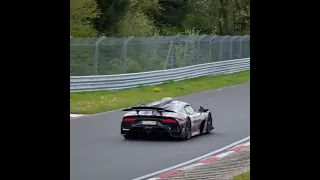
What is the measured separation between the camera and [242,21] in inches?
2136

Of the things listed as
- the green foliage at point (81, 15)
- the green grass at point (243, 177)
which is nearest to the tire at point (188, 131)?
the green grass at point (243, 177)

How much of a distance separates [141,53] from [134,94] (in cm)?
521

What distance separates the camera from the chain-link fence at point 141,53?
26172mm

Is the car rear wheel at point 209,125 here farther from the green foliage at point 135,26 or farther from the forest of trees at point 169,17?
the green foliage at point 135,26

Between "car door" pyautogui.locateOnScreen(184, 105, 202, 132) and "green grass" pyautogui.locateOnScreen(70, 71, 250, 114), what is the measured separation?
552 cm

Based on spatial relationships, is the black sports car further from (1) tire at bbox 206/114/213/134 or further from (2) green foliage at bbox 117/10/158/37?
(2) green foliage at bbox 117/10/158/37

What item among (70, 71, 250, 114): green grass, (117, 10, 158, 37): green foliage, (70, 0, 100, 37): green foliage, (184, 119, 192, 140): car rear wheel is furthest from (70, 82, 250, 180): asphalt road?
(117, 10, 158, 37): green foliage

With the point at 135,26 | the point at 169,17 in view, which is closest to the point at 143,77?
the point at 135,26

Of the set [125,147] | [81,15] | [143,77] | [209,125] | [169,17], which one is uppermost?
[169,17]

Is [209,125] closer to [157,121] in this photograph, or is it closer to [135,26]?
[157,121]

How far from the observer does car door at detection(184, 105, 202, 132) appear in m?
14.9

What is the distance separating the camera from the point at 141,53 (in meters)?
29.2
